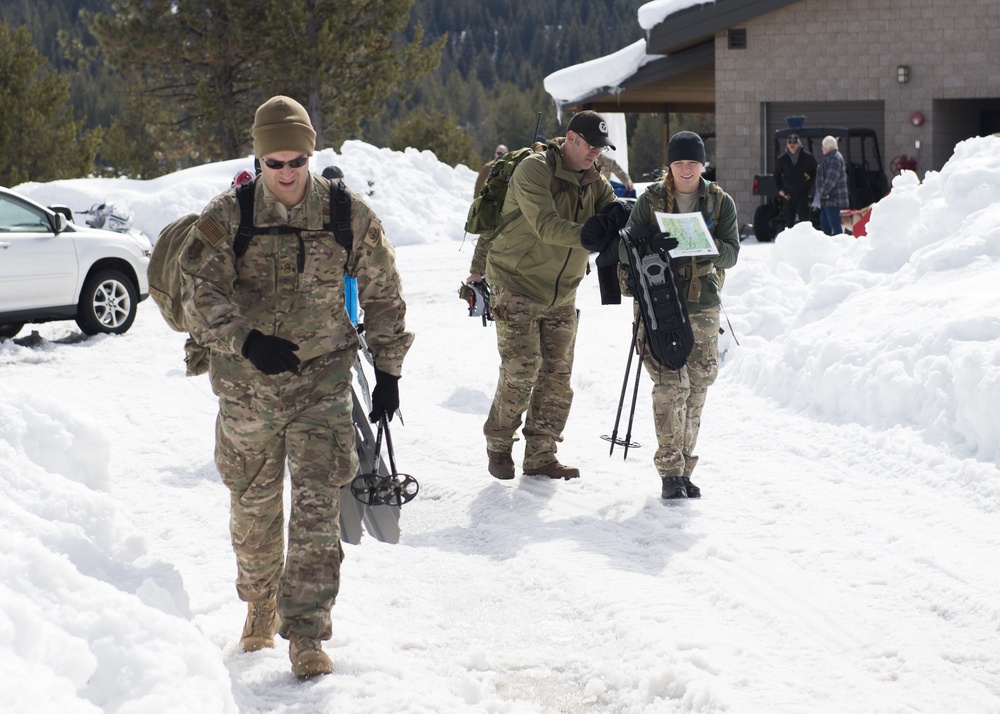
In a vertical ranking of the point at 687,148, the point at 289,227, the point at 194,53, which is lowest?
the point at 289,227

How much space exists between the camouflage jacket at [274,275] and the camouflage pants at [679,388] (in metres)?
2.40

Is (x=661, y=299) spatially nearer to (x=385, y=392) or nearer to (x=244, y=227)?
(x=385, y=392)

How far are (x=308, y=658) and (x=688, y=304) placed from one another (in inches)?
117

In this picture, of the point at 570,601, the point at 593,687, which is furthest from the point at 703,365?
the point at 593,687

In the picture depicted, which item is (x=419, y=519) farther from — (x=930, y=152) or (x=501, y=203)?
(x=930, y=152)

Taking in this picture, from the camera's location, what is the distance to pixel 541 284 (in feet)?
21.5

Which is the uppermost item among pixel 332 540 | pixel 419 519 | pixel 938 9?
pixel 938 9

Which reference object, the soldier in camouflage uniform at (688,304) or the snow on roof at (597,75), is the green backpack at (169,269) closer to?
the soldier in camouflage uniform at (688,304)

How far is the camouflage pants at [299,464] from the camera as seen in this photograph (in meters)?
4.03

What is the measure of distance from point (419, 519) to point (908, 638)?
2.66 metres

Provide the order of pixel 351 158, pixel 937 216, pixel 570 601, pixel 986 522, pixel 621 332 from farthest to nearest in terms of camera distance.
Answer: pixel 351 158 → pixel 621 332 → pixel 937 216 → pixel 986 522 → pixel 570 601

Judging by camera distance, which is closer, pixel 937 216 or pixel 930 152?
pixel 937 216

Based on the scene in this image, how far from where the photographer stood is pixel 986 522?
5.54 m

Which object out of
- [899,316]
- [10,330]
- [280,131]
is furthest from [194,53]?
[280,131]
